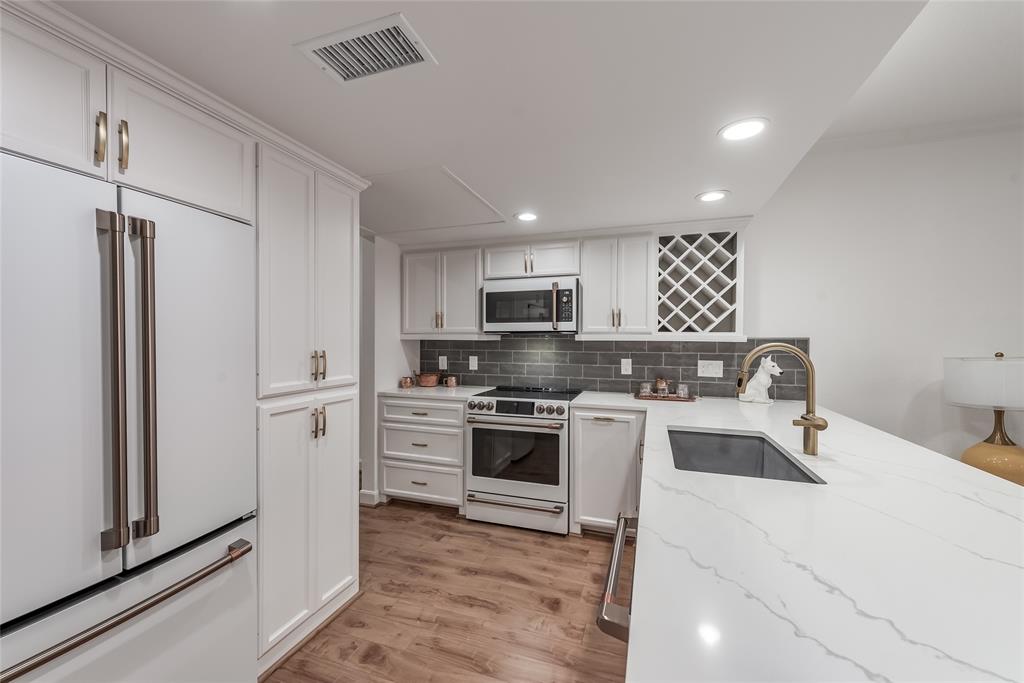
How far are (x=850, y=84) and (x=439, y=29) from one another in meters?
1.28

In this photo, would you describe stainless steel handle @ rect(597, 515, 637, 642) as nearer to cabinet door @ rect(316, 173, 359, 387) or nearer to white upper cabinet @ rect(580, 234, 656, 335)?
cabinet door @ rect(316, 173, 359, 387)

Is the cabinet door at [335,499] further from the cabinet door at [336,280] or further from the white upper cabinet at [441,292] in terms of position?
the white upper cabinet at [441,292]

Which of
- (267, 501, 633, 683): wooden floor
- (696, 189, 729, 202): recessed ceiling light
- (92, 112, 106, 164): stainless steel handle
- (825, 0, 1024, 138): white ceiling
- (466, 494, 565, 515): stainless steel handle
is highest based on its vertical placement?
(825, 0, 1024, 138): white ceiling

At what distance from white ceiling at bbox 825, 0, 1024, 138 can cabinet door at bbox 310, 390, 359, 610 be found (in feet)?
10.0

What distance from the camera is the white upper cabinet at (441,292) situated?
133 inches

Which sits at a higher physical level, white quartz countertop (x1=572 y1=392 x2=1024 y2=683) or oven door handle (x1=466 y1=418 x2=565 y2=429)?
white quartz countertop (x1=572 y1=392 x2=1024 y2=683)

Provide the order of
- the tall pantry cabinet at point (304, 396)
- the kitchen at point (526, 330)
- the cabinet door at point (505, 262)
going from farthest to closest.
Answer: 1. the cabinet door at point (505, 262)
2. the tall pantry cabinet at point (304, 396)
3. the kitchen at point (526, 330)

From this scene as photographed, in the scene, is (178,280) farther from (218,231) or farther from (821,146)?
(821,146)

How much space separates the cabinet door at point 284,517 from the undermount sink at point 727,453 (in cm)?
162

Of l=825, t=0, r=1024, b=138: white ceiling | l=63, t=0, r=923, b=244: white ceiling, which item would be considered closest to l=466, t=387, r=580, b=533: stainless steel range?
l=63, t=0, r=923, b=244: white ceiling

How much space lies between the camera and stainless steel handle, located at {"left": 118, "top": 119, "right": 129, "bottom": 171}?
3.76ft

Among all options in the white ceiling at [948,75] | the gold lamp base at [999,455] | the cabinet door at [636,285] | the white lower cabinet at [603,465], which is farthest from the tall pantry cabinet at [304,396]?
the gold lamp base at [999,455]

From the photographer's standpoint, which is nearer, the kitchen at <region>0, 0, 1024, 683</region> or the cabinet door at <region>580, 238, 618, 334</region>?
the kitchen at <region>0, 0, 1024, 683</region>

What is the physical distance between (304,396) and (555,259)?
2110 mm
